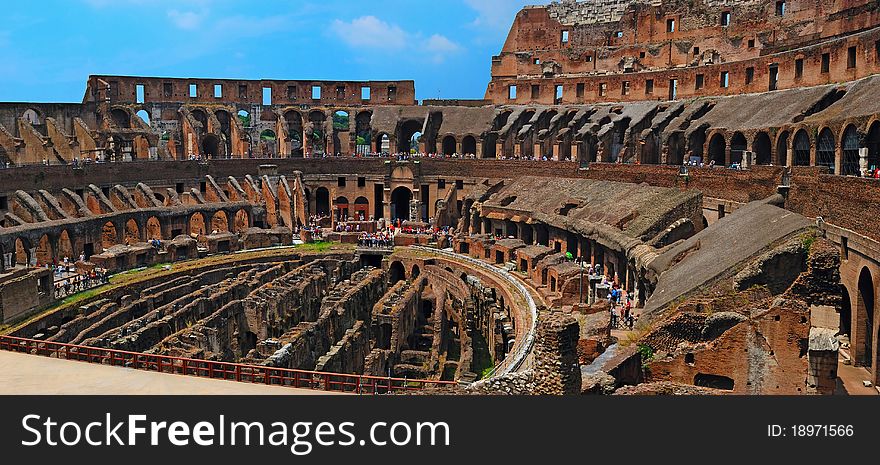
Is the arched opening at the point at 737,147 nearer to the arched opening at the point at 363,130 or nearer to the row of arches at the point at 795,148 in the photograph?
the row of arches at the point at 795,148

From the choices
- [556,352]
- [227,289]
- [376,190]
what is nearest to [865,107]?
[556,352]

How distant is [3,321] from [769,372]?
86.8 feet

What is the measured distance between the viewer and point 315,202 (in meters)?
59.2

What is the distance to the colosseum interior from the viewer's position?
768 inches

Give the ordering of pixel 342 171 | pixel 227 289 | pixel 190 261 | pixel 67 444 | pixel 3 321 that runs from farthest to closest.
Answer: pixel 342 171 < pixel 190 261 < pixel 227 289 < pixel 3 321 < pixel 67 444

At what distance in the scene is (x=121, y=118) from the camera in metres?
58.7

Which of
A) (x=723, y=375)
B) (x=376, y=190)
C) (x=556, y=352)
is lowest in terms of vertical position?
(x=723, y=375)

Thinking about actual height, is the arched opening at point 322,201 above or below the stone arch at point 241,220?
above

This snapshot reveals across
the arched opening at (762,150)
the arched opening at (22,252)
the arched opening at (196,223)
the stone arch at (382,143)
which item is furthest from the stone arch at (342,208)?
the arched opening at (762,150)

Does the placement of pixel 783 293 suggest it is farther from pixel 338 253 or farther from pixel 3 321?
pixel 338 253

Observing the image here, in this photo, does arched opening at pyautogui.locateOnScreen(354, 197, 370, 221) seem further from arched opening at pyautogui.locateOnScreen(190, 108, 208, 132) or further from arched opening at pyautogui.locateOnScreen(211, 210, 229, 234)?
arched opening at pyautogui.locateOnScreen(190, 108, 208, 132)

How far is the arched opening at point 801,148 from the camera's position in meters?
33.4

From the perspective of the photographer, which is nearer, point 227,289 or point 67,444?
point 67,444

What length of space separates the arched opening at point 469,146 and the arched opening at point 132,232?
26810mm
